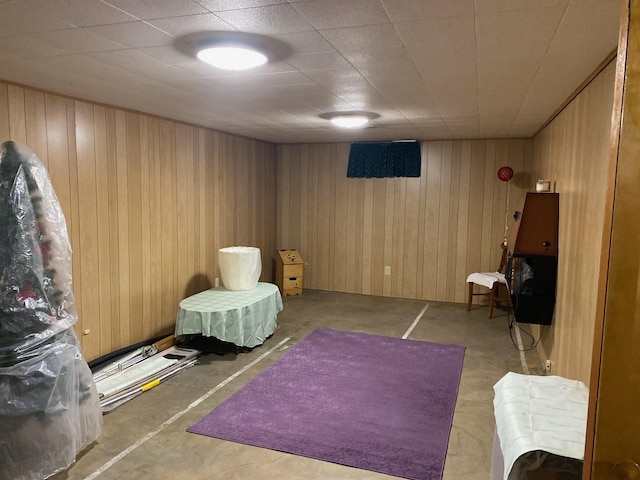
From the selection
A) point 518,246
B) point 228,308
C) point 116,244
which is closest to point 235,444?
point 228,308

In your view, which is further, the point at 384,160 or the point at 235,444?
the point at 384,160

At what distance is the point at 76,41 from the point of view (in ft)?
→ 7.68

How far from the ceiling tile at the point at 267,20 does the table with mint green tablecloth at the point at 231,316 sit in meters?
2.82

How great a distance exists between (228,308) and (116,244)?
1166mm

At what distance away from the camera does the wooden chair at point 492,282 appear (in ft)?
18.7

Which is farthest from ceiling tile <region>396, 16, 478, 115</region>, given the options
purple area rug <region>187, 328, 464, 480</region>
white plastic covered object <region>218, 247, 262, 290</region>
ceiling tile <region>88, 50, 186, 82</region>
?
white plastic covered object <region>218, 247, 262, 290</region>

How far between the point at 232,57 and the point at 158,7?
59 cm

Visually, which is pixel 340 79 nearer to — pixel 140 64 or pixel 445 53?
pixel 445 53

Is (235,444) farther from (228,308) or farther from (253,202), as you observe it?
(253,202)

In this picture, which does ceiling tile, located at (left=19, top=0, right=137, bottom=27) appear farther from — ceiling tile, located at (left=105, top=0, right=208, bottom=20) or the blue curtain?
the blue curtain

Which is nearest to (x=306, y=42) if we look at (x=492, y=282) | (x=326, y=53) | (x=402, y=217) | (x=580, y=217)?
(x=326, y=53)

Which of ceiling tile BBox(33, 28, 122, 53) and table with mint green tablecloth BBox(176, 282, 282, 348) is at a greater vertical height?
ceiling tile BBox(33, 28, 122, 53)

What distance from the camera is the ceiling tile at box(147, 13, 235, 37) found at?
2.00 metres

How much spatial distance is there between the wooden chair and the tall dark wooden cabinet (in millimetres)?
1727
